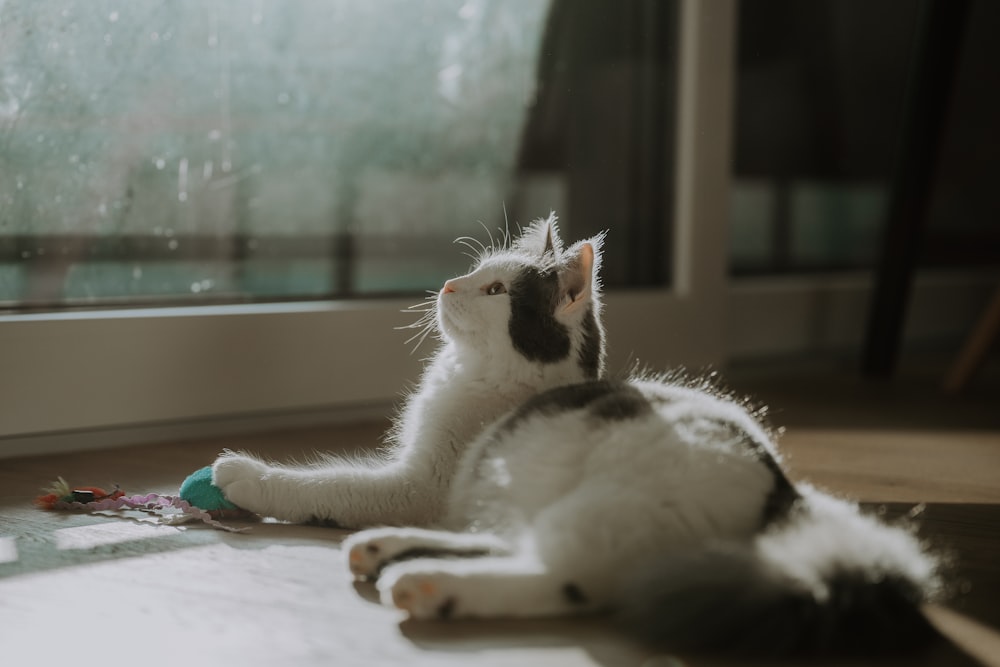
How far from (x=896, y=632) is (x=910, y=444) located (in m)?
1.38

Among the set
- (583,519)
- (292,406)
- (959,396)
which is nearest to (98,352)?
(292,406)

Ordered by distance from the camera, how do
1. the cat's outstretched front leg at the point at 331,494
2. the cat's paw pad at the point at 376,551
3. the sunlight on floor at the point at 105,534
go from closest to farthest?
1. the cat's paw pad at the point at 376,551
2. the sunlight on floor at the point at 105,534
3. the cat's outstretched front leg at the point at 331,494

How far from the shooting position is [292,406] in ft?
7.63

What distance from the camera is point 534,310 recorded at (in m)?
1.49

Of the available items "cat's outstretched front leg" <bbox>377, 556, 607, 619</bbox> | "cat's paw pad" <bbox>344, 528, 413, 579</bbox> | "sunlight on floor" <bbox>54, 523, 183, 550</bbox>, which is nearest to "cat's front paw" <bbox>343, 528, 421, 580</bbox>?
"cat's paw pad" <bbox>344, 528, 413, 579</bbox>

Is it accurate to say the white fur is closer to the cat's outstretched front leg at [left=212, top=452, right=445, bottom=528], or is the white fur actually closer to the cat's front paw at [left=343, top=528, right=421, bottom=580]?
the cat's outstretched front leg at [left=212, top=452, right=445, bottom=528]

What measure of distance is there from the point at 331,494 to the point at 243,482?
0.37 ft

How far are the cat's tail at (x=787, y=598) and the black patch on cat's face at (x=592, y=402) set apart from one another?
0.26m

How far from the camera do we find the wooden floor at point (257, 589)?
936 millimetres

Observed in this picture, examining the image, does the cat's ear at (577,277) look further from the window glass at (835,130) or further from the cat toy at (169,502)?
the window glass at (835,130)

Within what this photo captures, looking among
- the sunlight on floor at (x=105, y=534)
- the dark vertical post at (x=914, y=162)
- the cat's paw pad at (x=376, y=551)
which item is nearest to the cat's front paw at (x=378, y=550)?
the cat's paw pad at (x=376, y=551)

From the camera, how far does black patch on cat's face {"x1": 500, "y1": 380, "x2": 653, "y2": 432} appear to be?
1210 mm

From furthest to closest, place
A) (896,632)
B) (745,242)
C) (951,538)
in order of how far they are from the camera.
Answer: (745,242) < (951,538) < (896,632)

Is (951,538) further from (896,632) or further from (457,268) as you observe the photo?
(457,268)
